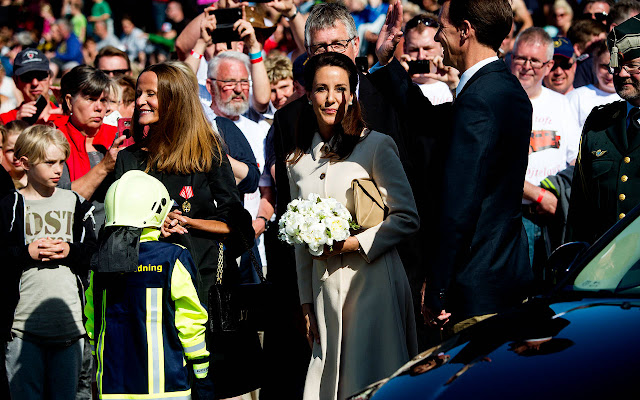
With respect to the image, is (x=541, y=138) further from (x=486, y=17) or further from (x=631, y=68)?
(x=486, y=17)

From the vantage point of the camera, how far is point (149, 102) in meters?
5.74

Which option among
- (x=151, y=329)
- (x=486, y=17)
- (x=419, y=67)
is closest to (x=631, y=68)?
(x=486, y=17)

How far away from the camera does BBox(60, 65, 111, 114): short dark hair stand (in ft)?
23.9

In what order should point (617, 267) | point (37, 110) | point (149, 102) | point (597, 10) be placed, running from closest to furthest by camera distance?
point (617, 267)
point (149, 102)
point (37, 110)
point (597, 10)

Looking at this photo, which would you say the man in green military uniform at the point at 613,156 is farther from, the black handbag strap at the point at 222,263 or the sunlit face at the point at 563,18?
the sunlit face at the point at 563,18

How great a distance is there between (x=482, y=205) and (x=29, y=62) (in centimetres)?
608

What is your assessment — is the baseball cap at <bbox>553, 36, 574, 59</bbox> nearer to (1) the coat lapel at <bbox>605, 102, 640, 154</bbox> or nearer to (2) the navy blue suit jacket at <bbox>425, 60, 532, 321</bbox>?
(1) the coat lapel at <bbox>605, 102, 640, 154</bbox>

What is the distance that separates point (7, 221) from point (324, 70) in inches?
99.1

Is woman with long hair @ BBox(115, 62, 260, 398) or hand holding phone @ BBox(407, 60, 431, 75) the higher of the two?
hand holding phone @ BBox(407, 60, 431, 75)

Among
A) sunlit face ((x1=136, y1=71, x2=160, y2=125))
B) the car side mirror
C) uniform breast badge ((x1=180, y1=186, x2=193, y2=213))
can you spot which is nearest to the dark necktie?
the car side mirror

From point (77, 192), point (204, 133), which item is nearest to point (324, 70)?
point (204, 133)

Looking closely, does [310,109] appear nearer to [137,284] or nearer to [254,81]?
[137,284]

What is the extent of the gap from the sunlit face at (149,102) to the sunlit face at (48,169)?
904mm

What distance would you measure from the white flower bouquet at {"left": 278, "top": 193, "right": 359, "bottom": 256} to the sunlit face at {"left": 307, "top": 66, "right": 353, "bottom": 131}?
58 centimetres
